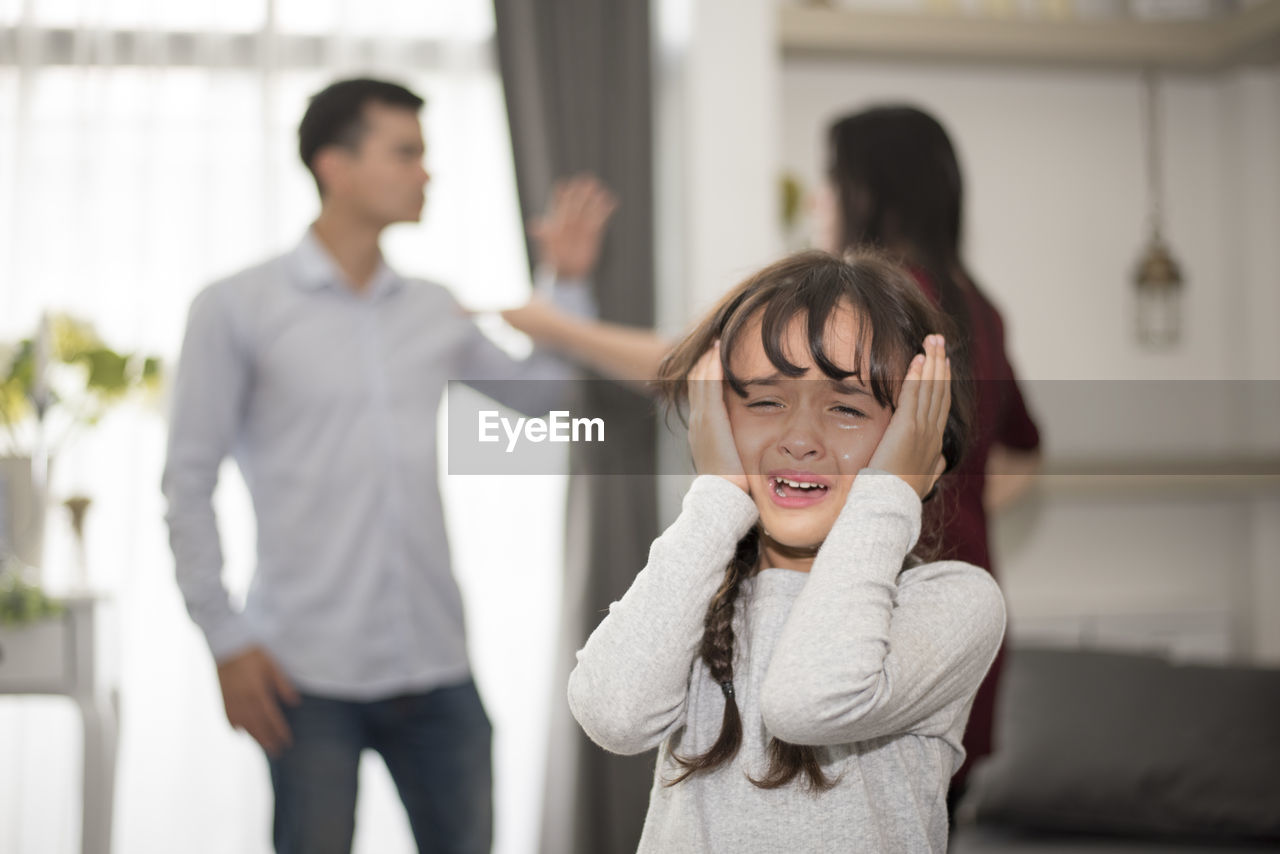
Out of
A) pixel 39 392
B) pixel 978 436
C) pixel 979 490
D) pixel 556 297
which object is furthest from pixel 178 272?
pixel 978 436

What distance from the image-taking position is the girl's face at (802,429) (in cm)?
70

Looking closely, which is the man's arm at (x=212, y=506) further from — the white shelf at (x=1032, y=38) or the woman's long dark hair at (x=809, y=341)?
the white shelf at (x=1032, y=38)

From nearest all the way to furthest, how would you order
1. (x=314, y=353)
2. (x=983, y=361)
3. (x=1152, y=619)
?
(x=983, y=361), (x=314, y=353), (x=1152, y=619)

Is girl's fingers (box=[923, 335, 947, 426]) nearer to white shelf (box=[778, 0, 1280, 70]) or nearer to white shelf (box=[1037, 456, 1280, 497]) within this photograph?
white shelf (box=[1037, 456, 1280, 497])

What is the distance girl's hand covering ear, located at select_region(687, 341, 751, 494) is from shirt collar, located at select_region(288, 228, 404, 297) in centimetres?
96

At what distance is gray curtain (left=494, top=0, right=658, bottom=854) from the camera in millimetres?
2480

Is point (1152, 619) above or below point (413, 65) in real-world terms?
below

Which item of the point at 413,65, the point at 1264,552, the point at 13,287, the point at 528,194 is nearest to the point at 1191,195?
the point at 1264,552

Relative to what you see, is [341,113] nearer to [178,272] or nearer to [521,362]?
[521,362]

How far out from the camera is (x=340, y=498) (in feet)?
5.01

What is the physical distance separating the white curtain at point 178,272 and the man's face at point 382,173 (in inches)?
38.4

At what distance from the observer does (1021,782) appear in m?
2.03

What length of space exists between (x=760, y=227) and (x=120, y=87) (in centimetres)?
146

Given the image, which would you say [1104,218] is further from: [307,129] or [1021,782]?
[307,129]
